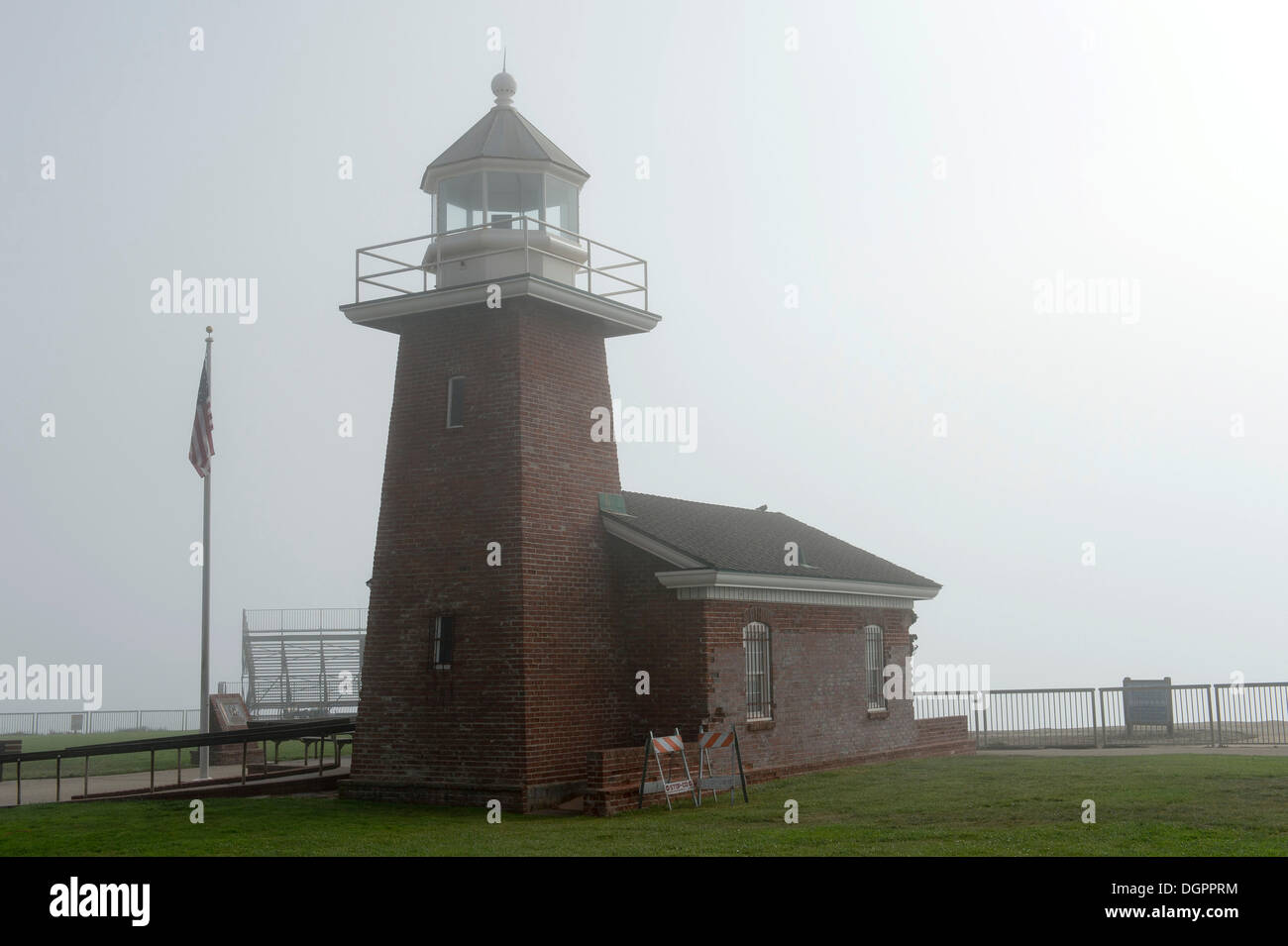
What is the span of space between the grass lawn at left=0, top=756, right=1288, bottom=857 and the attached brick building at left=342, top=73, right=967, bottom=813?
1.14 meters

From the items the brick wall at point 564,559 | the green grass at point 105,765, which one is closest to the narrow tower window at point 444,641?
the brick wall at point 564,559

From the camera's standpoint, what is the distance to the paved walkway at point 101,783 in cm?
2182

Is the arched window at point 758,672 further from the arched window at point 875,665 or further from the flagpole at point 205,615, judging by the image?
the flagpole at point 205,615

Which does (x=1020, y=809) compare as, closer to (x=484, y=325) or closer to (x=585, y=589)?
(x=585, y=589)

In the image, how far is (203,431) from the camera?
24156 mm

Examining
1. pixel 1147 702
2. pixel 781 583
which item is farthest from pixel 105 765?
pixel 1147 702

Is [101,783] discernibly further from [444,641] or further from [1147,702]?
[1147,702]

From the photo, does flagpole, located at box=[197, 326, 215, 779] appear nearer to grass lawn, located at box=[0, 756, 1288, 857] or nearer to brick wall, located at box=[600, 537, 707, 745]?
grass lawn, located at box=[0, 756, 1288, 857]

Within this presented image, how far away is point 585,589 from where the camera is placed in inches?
783

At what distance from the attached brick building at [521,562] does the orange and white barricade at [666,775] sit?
4.89ft

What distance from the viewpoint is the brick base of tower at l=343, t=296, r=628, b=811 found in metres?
18.6

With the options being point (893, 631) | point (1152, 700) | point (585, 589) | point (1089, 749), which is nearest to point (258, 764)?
point (585, 589)

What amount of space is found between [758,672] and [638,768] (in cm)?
384
